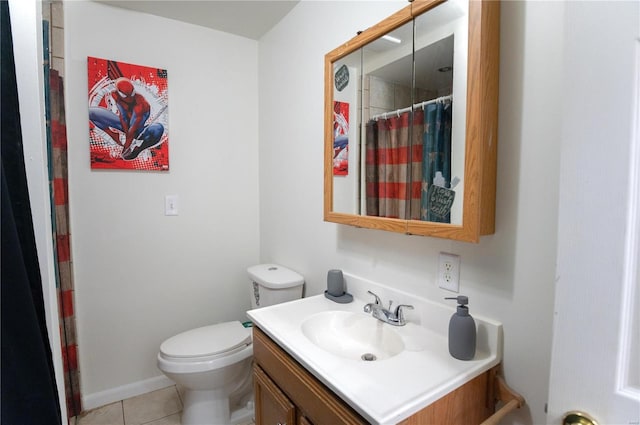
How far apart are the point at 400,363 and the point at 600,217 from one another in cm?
64

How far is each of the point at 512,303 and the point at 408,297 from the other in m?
0.37

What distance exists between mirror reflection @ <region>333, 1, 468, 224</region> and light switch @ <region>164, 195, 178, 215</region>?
3.87 feet

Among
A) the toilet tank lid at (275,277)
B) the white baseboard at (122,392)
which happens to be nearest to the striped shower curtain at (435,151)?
the toilet tank lid at (275,277)

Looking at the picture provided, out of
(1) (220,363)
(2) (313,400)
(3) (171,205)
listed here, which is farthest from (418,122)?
(3) (171,205)

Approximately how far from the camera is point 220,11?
6.32ft

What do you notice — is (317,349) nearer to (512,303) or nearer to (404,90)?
(512,303)

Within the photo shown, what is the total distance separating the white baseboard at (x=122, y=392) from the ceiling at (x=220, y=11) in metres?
2.31

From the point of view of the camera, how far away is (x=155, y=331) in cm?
210

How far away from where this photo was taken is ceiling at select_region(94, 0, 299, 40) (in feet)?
6.04

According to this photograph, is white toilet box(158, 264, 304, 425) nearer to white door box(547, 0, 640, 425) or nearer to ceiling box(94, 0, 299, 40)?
white door box(547, 0, 640, 425)

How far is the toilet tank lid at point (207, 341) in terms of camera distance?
1.64 m

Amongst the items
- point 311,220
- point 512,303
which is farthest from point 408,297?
point 311,220

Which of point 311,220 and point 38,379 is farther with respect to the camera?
point 311,220

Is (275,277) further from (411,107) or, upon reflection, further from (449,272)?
(411,107)
